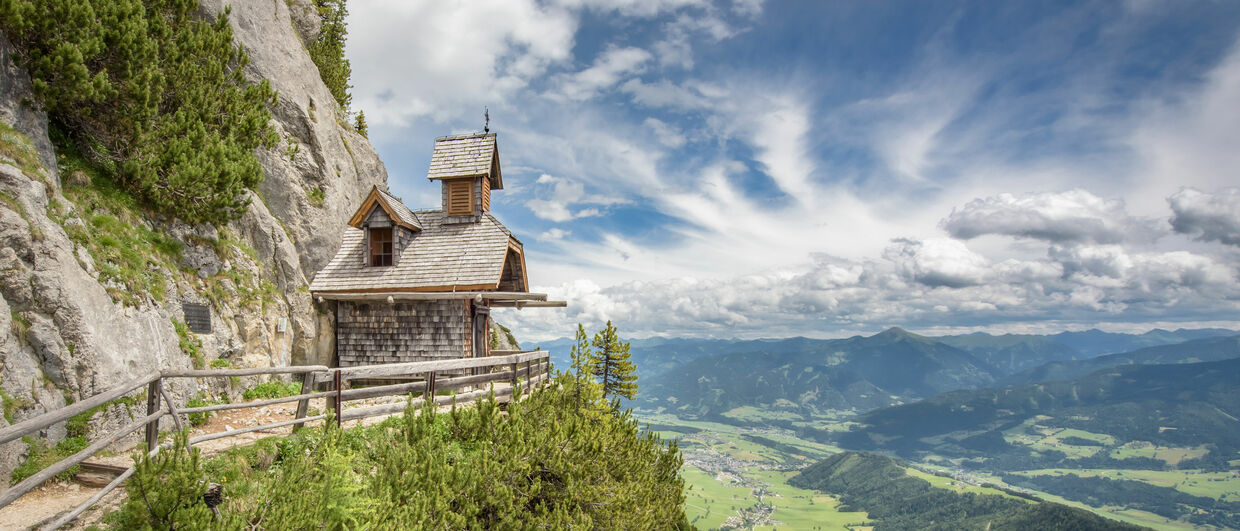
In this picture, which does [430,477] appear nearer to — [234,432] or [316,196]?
[234,432]

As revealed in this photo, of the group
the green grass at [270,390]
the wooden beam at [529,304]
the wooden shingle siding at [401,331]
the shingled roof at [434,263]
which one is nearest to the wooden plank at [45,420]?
the green grass at [270,390]

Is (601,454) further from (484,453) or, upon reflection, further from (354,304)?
(354,304)

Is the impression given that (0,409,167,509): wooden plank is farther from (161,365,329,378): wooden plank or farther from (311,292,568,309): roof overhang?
(311,292,568,309): roof overhang

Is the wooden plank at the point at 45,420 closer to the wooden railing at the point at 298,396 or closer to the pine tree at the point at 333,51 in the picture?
the wooden railing at the point at 298,396

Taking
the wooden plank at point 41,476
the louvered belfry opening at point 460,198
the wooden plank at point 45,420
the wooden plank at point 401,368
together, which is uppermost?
the louvered belfry opening at point 460,198

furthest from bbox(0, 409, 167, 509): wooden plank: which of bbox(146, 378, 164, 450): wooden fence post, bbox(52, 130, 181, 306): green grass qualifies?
bbox(52, 130, 181, 306): green grass

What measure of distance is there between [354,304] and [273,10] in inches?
570

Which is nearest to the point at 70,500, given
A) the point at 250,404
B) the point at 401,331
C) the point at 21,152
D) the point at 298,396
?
the point at 250,404

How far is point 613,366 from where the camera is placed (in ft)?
97.8

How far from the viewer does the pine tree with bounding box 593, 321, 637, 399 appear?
28984mm

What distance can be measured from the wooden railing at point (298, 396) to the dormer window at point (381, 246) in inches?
189

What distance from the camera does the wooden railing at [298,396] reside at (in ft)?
18.3

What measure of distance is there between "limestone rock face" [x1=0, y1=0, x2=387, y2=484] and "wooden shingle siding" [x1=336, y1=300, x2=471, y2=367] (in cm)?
87

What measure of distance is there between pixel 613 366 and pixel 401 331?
12.7m
